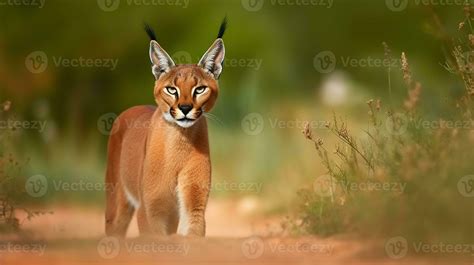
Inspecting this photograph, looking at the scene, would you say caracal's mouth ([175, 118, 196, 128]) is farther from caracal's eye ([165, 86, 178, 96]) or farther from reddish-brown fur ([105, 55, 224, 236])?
caracal's eye ([165, 86, 178, 96])

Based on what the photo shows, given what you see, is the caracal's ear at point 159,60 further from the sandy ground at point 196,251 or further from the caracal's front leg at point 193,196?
the sandy ground at point 196,251

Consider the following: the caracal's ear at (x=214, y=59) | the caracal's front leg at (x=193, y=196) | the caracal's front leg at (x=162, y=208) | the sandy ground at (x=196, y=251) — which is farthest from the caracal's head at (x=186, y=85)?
the sandy ground at (x=196, y=251)

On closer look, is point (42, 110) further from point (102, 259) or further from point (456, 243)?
point (456, 243)

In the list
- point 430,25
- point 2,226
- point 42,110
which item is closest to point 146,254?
point 2,226

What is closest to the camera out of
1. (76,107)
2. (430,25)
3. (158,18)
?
(430,25)

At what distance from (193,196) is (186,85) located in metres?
1.14

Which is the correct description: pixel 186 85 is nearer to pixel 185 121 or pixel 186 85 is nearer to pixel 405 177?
pixel 185 121

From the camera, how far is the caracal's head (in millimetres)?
10930

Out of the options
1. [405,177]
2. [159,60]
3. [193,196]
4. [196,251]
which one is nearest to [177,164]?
[193,196]

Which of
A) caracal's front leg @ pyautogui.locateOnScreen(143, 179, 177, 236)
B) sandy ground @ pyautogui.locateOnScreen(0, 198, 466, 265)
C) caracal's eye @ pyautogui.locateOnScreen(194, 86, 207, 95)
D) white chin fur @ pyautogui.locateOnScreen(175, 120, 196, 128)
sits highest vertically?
caracal's eye @ pyautogui.locateOnScreen(194, 86, 207, 95)

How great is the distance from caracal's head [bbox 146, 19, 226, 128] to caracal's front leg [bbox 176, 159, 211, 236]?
0.49m

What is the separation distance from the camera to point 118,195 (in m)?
12.6

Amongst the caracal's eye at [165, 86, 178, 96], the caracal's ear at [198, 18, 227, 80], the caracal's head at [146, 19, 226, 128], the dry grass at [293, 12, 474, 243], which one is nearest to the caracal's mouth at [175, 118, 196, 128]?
the caracal's head at [146, 19, 226, 128]

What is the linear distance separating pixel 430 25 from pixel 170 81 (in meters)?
3.60
